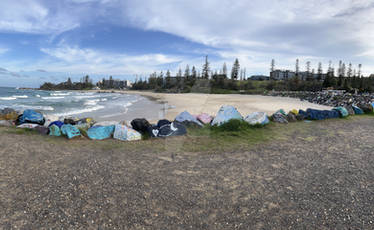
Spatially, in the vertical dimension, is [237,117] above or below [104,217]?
above

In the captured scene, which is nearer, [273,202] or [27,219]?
[27,219]

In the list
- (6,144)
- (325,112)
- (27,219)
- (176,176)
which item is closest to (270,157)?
(176,176)

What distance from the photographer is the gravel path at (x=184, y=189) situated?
2658mm

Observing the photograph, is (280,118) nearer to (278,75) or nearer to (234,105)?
(234,105)

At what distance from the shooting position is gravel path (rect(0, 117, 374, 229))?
8.72ft

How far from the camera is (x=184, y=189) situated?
3467mm

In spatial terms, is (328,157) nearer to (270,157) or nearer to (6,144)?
(270,157)

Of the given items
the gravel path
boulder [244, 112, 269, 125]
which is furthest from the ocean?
the gravel path

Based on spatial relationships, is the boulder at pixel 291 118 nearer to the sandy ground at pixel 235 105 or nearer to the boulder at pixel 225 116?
the boulder at pixel 225 116

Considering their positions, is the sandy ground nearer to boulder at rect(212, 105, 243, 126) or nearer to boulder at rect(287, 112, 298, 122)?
boulder at rect(287, 112, 298, 122)

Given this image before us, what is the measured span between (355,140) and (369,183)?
12.7 feet

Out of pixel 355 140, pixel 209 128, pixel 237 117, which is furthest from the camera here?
pixel 237 117

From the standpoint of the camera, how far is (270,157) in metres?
5.09

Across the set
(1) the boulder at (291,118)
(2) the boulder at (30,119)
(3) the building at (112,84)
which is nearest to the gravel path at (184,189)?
(2) the boulder at (30,119)
